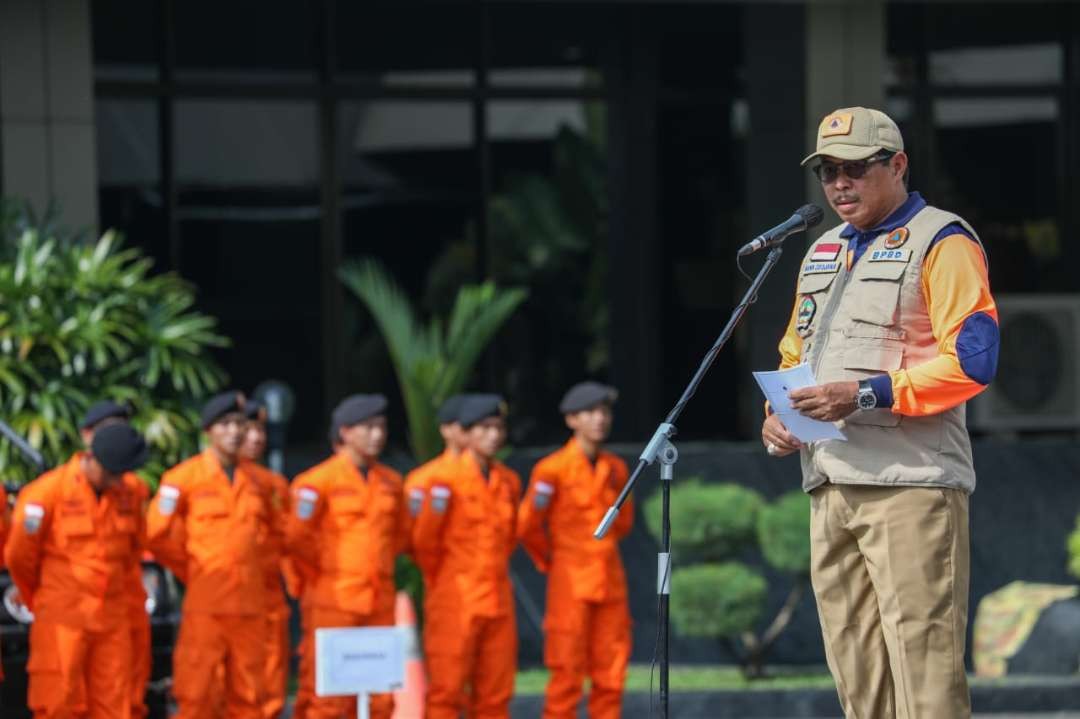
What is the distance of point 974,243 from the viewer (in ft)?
16.9

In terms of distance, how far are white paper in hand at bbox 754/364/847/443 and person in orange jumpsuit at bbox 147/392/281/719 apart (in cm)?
485

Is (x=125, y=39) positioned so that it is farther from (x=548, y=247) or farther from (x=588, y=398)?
(x=588, y=398)

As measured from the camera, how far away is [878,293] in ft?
16.9

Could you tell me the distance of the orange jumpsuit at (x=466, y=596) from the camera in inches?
394

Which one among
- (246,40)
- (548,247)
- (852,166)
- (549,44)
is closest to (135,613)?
(852,166)

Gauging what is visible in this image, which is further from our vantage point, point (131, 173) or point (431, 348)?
point (131, 173)

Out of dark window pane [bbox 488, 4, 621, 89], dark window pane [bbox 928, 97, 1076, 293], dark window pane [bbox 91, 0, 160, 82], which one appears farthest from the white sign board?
dark window pane [bbox 928, 97, 1076, 293]

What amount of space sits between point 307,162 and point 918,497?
33.1 feet

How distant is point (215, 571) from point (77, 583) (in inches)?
30.7

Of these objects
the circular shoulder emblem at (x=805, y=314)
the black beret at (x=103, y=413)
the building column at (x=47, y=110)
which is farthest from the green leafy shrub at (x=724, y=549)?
→ the circular shoulder emblem at (x=805, y=314)

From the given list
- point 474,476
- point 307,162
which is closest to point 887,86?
point 307,162

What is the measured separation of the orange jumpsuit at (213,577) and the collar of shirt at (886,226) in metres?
4.89

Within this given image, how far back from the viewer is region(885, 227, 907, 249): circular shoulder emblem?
517 centimetres

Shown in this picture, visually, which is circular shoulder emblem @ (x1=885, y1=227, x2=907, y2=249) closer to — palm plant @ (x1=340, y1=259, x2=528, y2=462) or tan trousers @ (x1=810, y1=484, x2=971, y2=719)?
tan trousers @ (x1=810, y1=484, x2=971, y2=719)
